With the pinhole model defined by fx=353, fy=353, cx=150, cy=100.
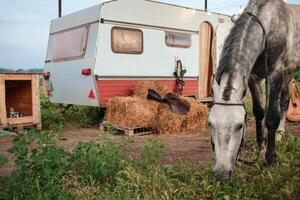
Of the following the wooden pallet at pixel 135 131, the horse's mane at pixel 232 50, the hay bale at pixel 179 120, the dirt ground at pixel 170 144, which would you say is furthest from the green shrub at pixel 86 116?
the horse's mane at pixel 232 50

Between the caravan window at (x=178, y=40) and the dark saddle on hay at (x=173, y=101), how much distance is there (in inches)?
78.0

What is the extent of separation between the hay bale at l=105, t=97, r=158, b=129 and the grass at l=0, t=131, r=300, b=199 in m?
3.88

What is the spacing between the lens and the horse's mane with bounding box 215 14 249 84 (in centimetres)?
376

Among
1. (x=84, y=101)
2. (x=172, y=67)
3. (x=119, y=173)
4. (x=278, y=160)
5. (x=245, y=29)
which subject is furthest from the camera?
(x=172, y=67)

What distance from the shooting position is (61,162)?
13.4ft

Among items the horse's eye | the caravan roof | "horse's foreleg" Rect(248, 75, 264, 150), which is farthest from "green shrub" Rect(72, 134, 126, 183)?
the caravan roof

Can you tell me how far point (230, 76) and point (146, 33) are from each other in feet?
20.1

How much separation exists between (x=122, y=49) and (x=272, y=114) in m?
5.05

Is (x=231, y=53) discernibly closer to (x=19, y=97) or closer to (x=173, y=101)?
(x=173, y=101)

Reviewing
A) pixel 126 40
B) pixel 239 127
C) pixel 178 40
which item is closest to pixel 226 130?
pixel 239 127

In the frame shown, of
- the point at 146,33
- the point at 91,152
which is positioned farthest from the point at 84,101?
the point at 91,152

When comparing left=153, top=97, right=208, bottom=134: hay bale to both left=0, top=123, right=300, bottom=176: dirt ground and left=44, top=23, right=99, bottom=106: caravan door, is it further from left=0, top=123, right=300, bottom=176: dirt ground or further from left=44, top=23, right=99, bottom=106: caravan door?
left=44, top=23, right=99, bottom=106: caravan door

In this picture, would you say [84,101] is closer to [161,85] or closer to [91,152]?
[161,85]

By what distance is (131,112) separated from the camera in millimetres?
8398
